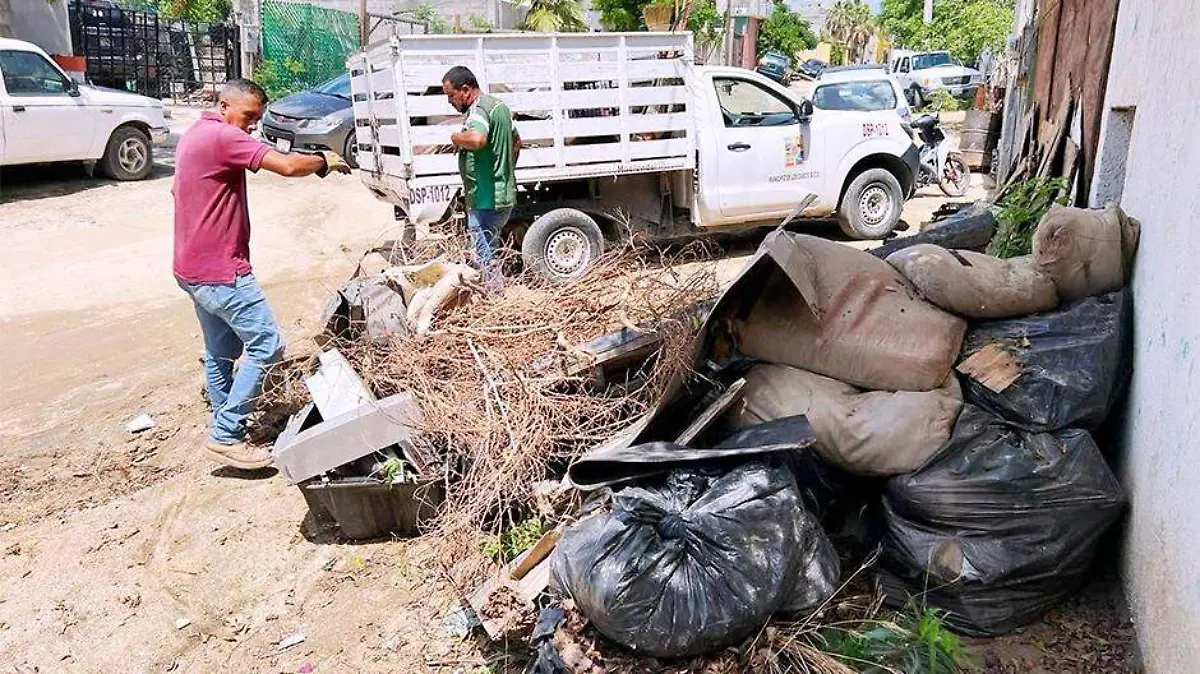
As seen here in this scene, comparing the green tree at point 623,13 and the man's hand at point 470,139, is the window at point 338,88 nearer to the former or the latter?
the man's hand at point 470,139

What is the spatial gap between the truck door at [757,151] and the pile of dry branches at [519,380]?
3.73 meters

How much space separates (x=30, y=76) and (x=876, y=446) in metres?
11.3

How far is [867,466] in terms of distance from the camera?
3064mm

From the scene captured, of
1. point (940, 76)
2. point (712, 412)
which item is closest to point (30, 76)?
point (712, 412)

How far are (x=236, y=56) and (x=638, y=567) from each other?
825 inches

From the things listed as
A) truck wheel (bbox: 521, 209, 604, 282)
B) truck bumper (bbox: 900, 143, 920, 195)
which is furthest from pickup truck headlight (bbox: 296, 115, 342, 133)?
truck bumper (bbox: 900, 143, 920, 195)

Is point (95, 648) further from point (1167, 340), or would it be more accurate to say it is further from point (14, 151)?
point (14, 151)

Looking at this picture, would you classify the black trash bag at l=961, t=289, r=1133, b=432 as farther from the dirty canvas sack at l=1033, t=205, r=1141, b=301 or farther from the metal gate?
the metal gate

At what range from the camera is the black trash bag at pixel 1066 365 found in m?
2.99

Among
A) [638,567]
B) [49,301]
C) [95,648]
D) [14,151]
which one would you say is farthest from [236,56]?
[638,567]

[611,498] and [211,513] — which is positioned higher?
[611,498]

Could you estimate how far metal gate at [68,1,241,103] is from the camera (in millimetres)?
18359

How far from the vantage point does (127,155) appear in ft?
38.3

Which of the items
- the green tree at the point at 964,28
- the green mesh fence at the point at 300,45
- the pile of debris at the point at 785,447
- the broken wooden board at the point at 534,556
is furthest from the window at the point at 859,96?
the green tree at the point at 964,28
